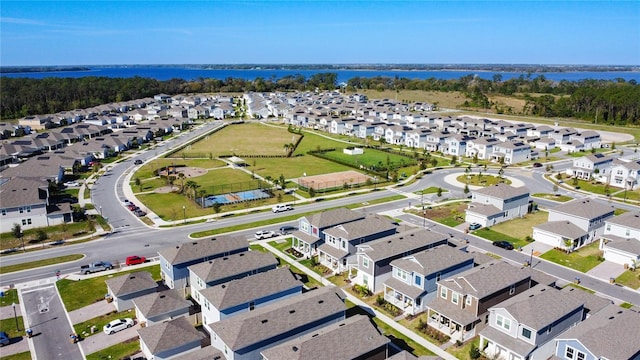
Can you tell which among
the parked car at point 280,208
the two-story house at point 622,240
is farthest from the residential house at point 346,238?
the two-story house at point 622,240

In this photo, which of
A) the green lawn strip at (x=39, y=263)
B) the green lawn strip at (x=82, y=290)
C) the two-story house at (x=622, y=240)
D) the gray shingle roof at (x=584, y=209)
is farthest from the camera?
the gray shingle roof at (x=584, y=209)

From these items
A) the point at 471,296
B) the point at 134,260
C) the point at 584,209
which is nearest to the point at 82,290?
the point at 134,260

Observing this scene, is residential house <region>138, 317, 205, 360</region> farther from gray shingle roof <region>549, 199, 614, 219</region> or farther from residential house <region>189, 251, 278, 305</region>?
gray shingle roof <region>549, 199, 614, 219</region>

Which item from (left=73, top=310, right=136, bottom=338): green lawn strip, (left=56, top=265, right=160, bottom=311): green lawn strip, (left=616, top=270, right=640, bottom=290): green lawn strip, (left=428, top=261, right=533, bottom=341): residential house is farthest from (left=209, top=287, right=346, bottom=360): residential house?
(left=616, top=270, right=640, bottom=290): green lawn strip

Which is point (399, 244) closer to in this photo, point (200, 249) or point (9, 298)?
point (200, 249)

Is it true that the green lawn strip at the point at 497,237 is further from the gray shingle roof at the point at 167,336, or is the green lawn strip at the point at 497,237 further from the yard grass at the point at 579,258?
the gray shingle roof at the point at 167,336

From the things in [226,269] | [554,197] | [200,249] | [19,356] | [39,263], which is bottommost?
[19,356]

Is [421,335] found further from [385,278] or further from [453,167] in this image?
[453,167]
